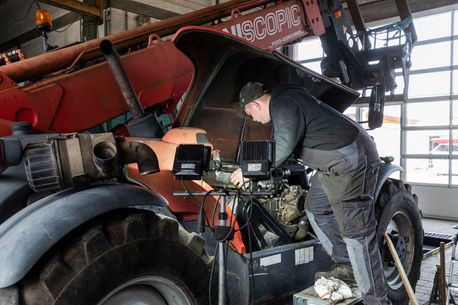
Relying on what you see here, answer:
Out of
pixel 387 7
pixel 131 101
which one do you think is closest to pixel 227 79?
pixel 131 101

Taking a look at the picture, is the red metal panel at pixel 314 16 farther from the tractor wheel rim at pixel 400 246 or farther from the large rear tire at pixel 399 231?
the tractor wheel rim at pixel 400 246

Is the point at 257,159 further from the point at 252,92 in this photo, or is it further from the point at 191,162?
the point at 252,92

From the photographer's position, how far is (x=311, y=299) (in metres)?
2.98

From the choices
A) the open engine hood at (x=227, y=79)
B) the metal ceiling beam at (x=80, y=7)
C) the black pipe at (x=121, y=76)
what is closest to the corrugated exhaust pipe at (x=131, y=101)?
the black pipe at (x=121, y=76)

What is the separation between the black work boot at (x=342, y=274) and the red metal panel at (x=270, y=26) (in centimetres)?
194

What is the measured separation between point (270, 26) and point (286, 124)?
146 centimetres

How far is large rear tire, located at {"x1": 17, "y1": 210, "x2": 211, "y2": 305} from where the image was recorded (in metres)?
1.81

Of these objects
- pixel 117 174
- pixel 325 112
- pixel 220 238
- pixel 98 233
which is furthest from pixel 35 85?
pixel 325 112

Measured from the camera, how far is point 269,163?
235 centimetres

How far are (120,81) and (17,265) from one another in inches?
53.6

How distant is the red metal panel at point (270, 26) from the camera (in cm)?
378

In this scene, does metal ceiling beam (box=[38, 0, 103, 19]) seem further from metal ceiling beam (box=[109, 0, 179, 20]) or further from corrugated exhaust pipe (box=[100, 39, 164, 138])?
corrugated exhaust pipe (box=[100, 39, 164, 138])

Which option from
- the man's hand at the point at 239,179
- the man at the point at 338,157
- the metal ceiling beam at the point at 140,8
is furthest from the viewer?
the metal ceiling beam at the point at 140,8

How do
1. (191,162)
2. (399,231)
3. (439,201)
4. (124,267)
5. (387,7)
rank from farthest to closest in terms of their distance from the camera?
1. (439,201)
2. (387,7)
3. (399,231)
4. (191,162)
5. (124,267)
